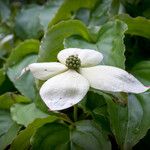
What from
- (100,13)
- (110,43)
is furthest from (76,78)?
(100,13)

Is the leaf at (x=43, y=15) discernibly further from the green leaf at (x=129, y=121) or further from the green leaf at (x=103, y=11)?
the green leaf at (x=129, y=121)

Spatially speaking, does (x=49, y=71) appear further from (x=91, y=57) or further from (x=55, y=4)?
(x=55, y=4)

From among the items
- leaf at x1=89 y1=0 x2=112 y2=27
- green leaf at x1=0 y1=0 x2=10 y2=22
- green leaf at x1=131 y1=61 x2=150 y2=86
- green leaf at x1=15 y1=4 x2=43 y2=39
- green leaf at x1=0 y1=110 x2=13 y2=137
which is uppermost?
green leaf at x1=131 y1=61 x2=150 y2=86

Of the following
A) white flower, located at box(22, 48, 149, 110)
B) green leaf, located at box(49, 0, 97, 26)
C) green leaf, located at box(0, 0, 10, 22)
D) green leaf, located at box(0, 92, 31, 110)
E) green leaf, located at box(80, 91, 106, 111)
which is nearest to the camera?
white flower, located at box(22, 48, 149, 110)

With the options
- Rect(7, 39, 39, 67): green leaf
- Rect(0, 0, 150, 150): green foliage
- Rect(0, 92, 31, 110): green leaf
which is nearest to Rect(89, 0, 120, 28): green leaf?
Rect(0, 0, 150, 150): green foliage

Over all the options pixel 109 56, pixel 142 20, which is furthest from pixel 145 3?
pixel 109 56

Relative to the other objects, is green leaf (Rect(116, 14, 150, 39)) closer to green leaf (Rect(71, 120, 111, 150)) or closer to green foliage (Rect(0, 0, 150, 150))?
green foliage (Rect(0, 0, 150, 150))

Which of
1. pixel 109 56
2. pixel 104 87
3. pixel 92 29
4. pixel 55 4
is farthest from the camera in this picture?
pixel 55 4
